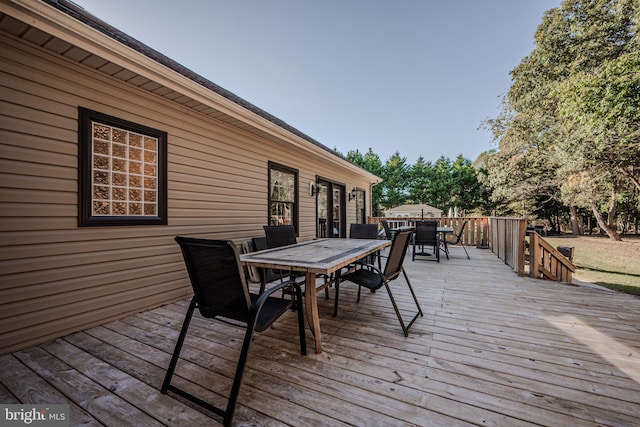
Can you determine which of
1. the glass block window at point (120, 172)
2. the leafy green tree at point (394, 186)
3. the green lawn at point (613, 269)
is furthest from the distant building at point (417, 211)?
the glass block window at point (120, 172)

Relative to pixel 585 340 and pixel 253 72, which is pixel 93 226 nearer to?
pixel 585 340

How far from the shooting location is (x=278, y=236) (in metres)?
3.31

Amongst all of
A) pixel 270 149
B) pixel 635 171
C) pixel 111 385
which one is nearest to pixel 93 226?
pixel 111 385

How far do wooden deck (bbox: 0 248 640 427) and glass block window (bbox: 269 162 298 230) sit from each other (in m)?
2.65

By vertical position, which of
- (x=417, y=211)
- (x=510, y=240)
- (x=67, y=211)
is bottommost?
(x=510, y=240)

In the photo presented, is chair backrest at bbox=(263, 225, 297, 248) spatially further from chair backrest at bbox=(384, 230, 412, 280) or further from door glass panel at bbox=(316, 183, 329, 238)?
door glass panel at bbox=(316, 183, 329, 238)

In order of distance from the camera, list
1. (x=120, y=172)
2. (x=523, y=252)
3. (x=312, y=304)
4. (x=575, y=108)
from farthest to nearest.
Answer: (x=575, y=108) < (x=523, y=252) < (x=120, y=172) < (x=312, y=304)

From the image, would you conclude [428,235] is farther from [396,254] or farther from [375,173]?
[375,173]

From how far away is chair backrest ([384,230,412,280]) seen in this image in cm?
230

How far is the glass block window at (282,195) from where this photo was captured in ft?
16.2

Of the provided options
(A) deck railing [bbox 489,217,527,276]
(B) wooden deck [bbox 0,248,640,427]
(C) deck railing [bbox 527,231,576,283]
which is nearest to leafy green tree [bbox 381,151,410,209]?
(A) deck railing [bbox 489,217,527,276]

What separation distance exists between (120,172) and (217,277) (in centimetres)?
219

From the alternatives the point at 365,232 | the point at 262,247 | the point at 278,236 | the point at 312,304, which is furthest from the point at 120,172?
the point at 365,232

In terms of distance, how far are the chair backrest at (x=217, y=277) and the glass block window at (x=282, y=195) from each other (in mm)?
3333
